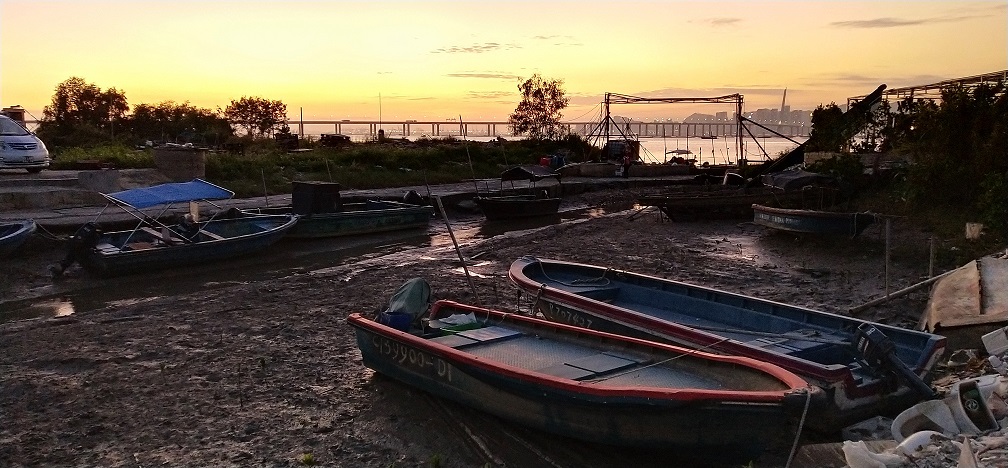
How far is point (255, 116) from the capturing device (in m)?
41.8

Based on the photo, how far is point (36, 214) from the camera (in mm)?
17672

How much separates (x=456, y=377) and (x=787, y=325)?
3.60m

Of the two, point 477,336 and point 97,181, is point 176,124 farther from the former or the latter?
point 477,336

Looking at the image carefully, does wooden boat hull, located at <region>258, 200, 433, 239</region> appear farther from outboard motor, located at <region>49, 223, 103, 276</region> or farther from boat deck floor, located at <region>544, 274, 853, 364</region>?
boat deck floor, located at <region>544, 274, 853, 364</region>

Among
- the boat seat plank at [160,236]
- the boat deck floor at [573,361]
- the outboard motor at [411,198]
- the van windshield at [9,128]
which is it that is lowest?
the boat deck floor at [573,361]

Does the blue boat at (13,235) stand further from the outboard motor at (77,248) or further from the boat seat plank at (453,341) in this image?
the boat seat plank at (453,341)

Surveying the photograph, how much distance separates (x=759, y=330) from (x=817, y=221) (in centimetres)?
781

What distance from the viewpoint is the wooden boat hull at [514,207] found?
874 inches

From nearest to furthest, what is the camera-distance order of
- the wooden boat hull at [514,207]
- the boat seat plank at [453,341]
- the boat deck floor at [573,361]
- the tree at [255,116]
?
the boat deck floor at [573,361], the boat seat plank at [453,341], the wooden boat hull at [514,207], the tree at [255,116]

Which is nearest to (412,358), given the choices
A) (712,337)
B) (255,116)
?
(712,337)

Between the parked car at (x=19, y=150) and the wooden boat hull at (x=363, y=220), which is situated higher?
the parked car at (x=19, y=150)

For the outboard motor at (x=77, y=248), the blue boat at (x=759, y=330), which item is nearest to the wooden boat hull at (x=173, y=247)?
the outboard motor at (x=77, y=248)

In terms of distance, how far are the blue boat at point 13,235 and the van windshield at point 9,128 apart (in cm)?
783

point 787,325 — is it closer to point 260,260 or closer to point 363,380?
point 363,380
